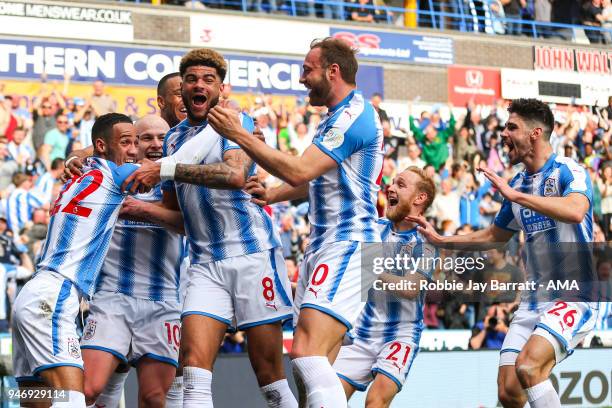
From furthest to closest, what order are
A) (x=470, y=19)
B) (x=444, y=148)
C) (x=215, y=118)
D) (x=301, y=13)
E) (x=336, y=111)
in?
(x=470, y=19) → (x=301, y=13) → (x=444, y=148) → (x=336, y=111) → (x=215, y=118)

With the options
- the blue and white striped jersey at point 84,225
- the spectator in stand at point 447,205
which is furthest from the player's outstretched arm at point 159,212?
the spectator in stand at point 447,205

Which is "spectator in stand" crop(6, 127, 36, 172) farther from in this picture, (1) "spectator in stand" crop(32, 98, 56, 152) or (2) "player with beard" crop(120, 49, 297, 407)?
(2) "player with beard" crop(120, 49, 297, 407)

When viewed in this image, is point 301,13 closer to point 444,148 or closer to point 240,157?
point 444,148

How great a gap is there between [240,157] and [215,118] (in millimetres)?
606

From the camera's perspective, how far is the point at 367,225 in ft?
21.6

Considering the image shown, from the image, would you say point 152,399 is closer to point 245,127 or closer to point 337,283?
point 337,283

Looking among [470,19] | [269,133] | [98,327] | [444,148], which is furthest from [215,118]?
[470,19]

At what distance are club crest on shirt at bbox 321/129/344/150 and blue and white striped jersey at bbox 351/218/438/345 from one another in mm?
1770

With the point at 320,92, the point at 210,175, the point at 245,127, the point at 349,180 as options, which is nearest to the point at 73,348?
the point at 210,175

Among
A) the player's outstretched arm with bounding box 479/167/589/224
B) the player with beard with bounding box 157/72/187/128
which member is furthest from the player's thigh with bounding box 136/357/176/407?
the player's outstretched arm with bounding box 479/167/589/224

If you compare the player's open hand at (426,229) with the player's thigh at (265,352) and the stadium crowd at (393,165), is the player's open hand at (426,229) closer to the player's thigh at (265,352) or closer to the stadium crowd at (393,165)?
the player's thigh at (265,352)

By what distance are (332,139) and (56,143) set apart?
8.34 metres

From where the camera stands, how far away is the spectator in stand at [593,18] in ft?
74.7

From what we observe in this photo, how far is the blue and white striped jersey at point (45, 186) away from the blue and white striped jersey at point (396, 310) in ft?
20.7
